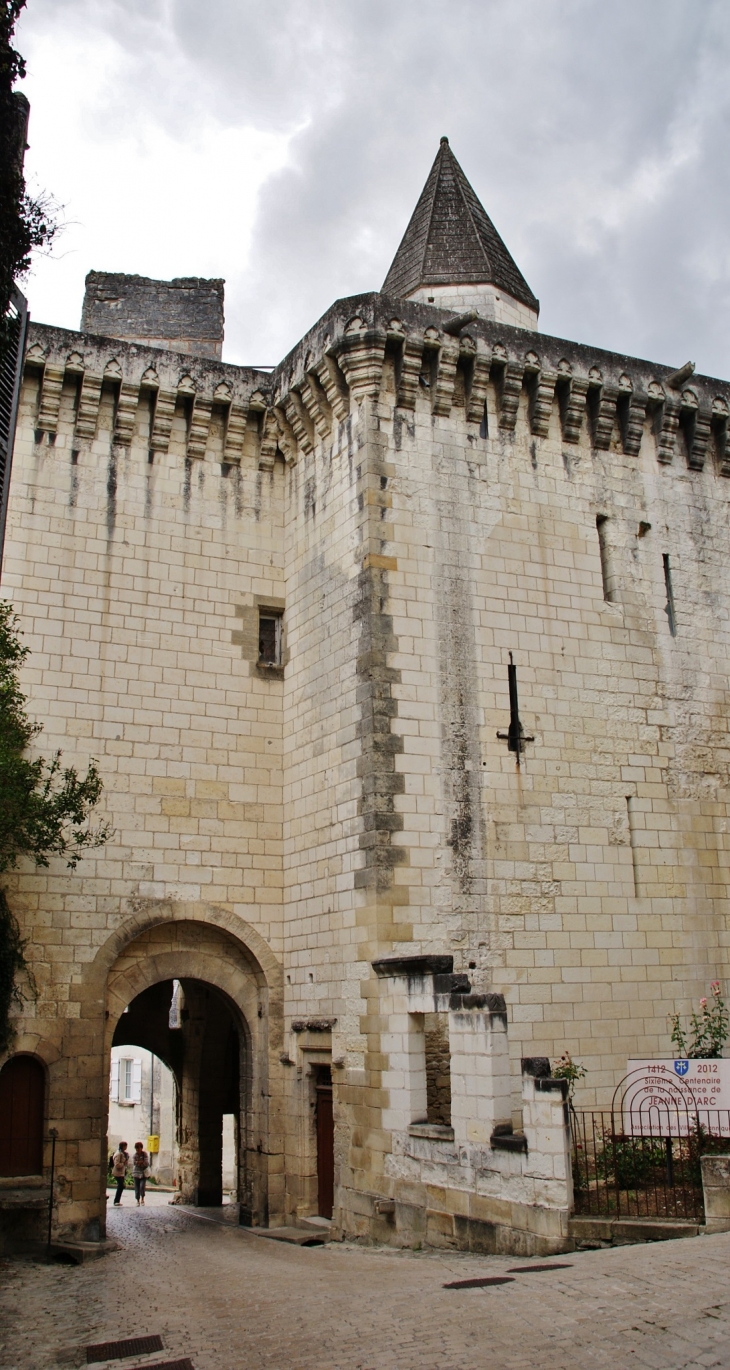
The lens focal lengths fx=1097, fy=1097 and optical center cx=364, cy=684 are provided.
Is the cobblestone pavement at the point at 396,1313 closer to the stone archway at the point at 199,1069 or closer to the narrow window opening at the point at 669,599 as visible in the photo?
the stone archway at the point at 199,1069

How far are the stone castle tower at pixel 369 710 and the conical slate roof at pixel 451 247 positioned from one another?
2.49 metres

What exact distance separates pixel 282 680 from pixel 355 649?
194 cm

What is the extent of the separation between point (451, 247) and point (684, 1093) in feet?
37.7

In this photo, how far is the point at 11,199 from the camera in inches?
237

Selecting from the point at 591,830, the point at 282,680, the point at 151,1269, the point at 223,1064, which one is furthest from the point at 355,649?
the point at 223,1064

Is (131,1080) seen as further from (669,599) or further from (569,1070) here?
(669,599)

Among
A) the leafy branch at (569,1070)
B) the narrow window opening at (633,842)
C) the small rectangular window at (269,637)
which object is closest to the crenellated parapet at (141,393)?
the small rectangular window at (269,637)

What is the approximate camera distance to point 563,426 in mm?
13617

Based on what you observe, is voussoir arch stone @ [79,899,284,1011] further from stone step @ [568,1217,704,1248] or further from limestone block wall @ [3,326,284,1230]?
stone step @ [568,1217,704,1248]

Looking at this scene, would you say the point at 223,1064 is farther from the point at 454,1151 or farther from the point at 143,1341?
the point at 143,1341

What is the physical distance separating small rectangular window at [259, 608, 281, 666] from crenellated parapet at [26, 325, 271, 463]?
6.82 feet

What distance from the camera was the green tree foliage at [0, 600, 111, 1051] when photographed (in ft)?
32.8

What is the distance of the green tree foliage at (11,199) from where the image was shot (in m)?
5.95

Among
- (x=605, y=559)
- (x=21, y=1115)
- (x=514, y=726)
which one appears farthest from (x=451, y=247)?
(x=21, y=1115)
